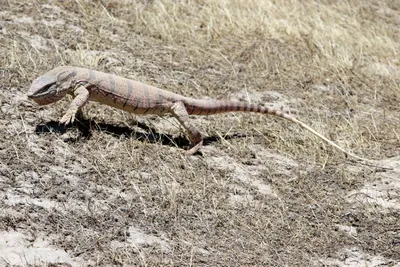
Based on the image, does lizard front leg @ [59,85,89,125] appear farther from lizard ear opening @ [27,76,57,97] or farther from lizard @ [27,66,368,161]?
lizard ear opening @ [27,76,57,97]

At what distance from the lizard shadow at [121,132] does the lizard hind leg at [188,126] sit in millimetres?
137

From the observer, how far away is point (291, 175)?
23.7 feet

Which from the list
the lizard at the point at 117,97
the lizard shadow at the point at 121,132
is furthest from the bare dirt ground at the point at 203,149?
the lizard at the point at 117,97

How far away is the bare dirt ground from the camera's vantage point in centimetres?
568

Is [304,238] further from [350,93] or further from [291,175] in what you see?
[350,93]

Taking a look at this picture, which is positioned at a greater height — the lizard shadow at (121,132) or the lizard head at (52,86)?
the lizard head at (52,86)

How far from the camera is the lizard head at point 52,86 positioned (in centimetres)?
657

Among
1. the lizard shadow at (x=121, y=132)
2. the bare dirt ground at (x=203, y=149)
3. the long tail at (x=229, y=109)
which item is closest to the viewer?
the bare dirt ground at (x=203, y=149)

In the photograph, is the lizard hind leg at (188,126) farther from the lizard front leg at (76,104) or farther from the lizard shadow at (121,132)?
the lizard front leg at (76,104)

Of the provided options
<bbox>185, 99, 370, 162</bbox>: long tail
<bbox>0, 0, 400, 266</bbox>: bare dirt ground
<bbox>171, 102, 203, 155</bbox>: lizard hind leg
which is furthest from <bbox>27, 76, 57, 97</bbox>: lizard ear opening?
<bbox>185, 99, 370, 162</bbox>: long tail

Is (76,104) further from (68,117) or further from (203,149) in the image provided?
(203,149)

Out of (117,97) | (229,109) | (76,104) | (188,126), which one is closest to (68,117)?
(76,104)

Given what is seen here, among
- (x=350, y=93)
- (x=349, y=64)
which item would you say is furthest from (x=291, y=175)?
(x=349, y=64)

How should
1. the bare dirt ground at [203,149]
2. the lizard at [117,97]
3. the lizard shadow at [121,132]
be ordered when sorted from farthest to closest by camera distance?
1. the lizard shadow at [121,132]
2. the lizard at [117,97]
3. the bare dirt ground at [203,149]
